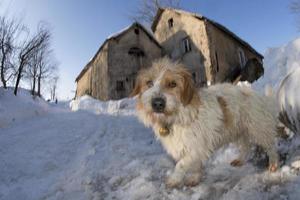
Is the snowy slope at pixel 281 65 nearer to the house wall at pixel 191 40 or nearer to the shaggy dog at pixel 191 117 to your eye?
the house wall at pixel 191 40

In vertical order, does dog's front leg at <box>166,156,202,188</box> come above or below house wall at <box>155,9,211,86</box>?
below

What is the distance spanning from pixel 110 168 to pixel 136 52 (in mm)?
19788

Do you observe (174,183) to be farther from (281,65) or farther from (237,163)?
(281,65)

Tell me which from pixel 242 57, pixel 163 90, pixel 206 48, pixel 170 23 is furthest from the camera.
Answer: pixel 170 23

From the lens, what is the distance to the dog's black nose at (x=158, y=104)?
407 cm

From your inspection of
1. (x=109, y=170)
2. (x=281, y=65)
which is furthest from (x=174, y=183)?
(x=281, y=65)

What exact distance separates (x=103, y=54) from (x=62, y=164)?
730 inches

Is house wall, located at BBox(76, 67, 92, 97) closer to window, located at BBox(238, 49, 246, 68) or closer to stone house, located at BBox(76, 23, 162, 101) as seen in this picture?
stone house, located at BBox(76, 23, 162, 101)

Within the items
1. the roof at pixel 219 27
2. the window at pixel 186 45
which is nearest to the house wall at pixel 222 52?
the roof at pixel 219 27

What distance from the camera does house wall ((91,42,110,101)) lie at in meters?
23.7

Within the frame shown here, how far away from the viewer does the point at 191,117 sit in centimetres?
430

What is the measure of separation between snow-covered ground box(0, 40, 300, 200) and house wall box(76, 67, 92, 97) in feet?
53.9

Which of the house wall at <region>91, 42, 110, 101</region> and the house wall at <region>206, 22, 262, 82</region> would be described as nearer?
the house wall at <region>206, 22, 262, 82</region>

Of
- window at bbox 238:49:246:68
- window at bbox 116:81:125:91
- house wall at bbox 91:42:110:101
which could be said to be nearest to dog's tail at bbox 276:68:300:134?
window at bbox 116:81:125:91
